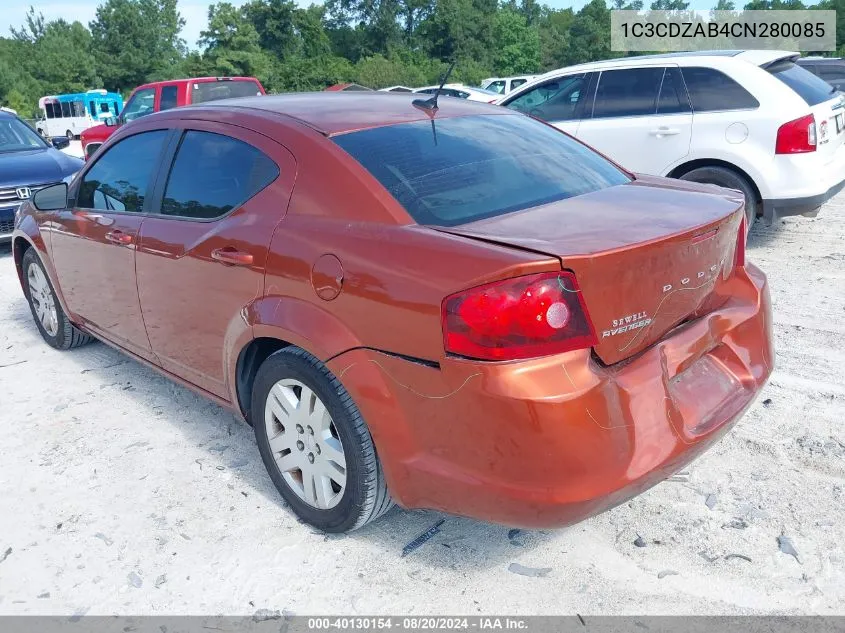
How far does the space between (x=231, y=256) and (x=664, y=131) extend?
4.91 meters

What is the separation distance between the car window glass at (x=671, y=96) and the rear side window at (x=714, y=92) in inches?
2.5

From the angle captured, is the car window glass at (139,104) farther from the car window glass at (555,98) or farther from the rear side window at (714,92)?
the rear side window at (714,92)

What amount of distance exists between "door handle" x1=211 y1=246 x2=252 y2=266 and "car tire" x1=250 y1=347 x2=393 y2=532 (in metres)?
0.40

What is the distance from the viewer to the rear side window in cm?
630

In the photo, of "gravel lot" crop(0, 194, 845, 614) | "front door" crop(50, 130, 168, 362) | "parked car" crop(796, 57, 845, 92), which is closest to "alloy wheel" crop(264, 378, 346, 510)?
"gravel lot" crop(0, 194, 845, 614)

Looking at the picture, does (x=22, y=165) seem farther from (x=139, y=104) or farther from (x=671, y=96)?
(x=671, y=96)

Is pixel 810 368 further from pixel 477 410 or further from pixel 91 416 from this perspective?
pixel 91 416

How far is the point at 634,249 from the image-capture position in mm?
2262

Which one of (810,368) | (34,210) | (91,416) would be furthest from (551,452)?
(34,210)

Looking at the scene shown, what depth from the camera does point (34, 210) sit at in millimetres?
4832

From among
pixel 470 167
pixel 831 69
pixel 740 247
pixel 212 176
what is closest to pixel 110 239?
pixel 212 176

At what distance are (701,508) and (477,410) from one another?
4.22 feet

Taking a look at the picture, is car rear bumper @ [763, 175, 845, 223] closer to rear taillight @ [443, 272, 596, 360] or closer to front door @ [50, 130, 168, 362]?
rear taillight @ [443, 272, 596, 360]

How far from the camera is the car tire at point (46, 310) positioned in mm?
4906
